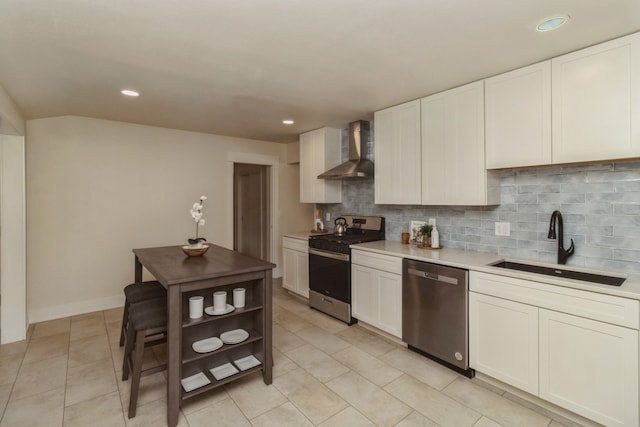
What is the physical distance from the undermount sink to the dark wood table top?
192cm

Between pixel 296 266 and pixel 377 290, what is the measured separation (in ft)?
4.79

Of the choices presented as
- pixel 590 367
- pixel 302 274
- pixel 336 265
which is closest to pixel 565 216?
pixel 590 367

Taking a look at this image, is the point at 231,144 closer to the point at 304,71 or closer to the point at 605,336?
the point at 304,71

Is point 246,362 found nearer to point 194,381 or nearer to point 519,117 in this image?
point 194,381

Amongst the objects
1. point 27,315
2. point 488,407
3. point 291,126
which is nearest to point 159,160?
point 291,126

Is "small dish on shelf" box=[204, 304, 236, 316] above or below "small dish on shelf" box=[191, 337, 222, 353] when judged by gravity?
above

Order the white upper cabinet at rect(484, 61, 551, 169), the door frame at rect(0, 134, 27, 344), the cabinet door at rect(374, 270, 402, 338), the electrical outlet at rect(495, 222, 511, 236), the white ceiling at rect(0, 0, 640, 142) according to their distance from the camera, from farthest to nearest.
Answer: the door frame at rect(0, 134, 27, 344), the cabinet door at rect(374, 270, 402, 338), the electrical outlet at rect(495, 222, 511, 236), the white upper cabinet at rect(484, 61, 551, 169), the white ceiling at rect(0, 0, 640, 142)

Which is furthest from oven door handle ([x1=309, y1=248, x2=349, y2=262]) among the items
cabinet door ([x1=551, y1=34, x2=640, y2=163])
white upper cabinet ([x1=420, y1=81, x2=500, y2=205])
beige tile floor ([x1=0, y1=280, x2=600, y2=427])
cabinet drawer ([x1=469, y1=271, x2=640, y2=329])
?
cabinet door ([x1=551, y1=34, x2=640, y2=163])

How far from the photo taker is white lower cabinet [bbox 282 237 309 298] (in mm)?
4074

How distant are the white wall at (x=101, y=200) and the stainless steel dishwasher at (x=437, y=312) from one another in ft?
10.1

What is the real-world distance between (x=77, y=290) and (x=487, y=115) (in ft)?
15.6

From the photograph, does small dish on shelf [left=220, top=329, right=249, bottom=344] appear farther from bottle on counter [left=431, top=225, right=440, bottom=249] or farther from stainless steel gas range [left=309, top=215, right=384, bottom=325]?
bottle on counter [left=431, top=225, right=440, bottom=249]

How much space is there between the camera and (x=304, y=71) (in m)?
2.34

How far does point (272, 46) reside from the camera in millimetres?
1944
